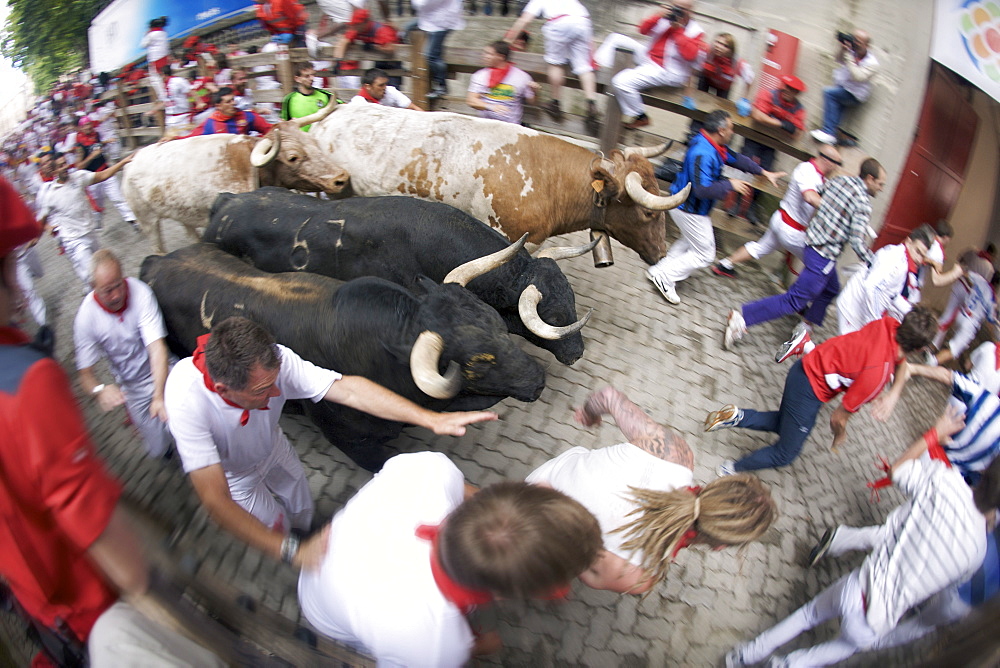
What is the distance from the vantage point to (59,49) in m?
6.28

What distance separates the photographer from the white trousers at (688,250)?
18.7 ft

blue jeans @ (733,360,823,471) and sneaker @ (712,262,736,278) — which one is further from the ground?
blue jeans @ (733,360,823,471)

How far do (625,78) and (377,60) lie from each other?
12.9 ft

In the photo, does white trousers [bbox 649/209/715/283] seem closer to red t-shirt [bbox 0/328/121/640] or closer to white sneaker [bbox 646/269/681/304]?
white sneaker [bbox 646/269/681/304]

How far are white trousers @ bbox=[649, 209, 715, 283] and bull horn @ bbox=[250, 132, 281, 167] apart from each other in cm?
413

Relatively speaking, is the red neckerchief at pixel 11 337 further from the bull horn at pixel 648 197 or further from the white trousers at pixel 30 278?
the bull horn at pixel 648 197

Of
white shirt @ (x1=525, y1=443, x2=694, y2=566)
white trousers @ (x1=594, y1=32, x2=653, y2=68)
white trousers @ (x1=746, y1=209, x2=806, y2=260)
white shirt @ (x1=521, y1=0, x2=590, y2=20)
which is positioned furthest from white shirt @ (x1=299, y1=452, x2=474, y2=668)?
white shirt @ (x1=521, y1=0, x2=590, y2=20)

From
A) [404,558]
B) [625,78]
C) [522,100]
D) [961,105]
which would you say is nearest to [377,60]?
[522,100]

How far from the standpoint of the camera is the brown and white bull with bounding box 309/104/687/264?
5.07 m

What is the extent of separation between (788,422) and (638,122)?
458cm

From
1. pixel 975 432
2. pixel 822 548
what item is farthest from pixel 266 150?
pixel 975 432

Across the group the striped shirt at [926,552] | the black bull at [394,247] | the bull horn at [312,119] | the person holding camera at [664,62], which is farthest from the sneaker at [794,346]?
the bull horn at [312,119]

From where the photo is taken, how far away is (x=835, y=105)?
673cm

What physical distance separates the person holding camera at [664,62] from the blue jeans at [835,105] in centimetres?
178
